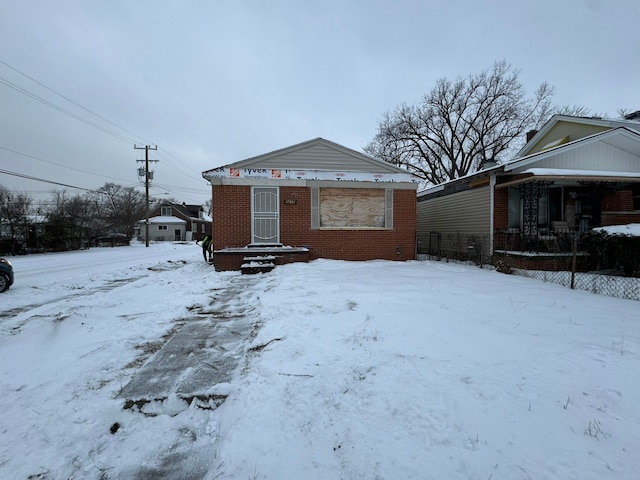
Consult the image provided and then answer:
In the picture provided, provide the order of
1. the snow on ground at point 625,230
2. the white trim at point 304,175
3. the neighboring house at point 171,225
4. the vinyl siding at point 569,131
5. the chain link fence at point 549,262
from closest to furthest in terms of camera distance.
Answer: the chain link fence at point 549,262 → the snow on ground at point 625,230 → the white trim at point 304,175 → the vinyl siding at point 569,131 → the neighboring house at point 171,225

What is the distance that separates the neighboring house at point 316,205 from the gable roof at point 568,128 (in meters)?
9.63

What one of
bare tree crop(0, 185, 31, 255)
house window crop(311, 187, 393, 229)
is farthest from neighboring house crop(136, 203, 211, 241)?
house window crop(311, 187, 393, 229)

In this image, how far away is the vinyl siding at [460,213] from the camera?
11539 millimetres

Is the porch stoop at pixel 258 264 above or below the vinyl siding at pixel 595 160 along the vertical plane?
below

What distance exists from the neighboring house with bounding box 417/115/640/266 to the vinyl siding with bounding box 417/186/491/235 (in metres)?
0.04

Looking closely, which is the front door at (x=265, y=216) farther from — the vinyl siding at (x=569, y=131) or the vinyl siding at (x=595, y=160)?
the vinyl siding at (x=569, y=131)

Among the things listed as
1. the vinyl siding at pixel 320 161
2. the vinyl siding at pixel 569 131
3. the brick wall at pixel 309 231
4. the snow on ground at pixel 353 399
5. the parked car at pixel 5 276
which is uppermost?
the vinyl siding at pixel 569 131

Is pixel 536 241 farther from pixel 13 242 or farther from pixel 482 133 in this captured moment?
pixel 13 242

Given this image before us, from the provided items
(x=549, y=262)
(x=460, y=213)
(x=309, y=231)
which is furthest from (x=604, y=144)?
(x=309, y=231)

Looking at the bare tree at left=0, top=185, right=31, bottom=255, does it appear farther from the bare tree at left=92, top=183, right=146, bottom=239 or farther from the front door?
the front door

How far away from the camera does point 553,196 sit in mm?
11797

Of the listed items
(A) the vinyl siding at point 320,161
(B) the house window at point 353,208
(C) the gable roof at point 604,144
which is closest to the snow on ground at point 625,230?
(C) the gable roof at point 604,144

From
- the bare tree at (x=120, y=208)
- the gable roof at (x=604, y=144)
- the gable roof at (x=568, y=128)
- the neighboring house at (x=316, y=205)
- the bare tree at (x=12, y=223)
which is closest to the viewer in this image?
the gable roof at (x=604, y=144)

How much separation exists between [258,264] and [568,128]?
16978 millimetres
